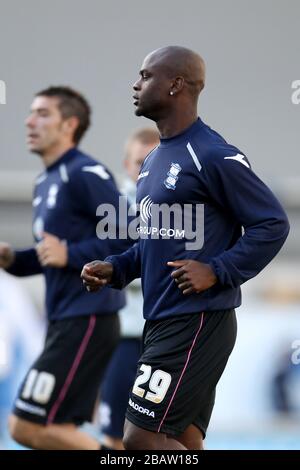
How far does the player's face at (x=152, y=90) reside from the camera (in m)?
4.09

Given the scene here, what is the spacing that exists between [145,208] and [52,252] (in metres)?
1.37

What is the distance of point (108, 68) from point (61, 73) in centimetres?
57

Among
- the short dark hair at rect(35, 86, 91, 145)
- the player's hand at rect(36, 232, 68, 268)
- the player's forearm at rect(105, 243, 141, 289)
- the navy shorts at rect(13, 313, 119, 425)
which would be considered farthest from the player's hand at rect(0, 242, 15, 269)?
the player's forearm at rect(105, 243, 141, 289)

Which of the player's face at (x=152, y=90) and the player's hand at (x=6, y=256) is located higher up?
the player's face at (x=152, y=90)

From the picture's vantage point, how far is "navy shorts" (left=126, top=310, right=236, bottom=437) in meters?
3.96

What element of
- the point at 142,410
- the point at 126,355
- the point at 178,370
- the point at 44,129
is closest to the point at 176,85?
the point at 178,370

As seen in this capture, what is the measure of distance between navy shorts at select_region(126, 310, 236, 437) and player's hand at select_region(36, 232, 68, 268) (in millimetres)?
1474

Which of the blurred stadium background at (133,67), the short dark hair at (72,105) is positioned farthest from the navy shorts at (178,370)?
the blurred stadium background at (133,67)

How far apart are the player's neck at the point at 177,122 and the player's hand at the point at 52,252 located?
4.80 ft

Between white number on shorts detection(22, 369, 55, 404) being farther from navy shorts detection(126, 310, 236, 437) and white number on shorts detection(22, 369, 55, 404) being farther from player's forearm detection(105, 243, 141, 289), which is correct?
navy shorts detection(126, 310, 236, 437)

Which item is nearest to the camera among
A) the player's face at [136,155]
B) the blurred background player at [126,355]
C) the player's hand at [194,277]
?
the player's hand at [194,277]

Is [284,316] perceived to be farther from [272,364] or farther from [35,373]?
[35,373]

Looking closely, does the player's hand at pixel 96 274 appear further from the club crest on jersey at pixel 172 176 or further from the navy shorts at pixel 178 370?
the club crest on jersey at pixel 172 176

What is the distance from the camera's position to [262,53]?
42.3ft
